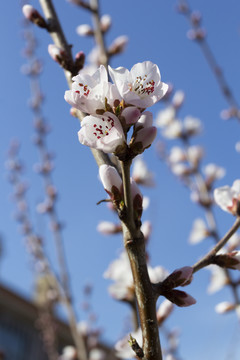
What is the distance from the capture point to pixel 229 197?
1012 mm

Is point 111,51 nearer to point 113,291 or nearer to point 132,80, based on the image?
point 113,291

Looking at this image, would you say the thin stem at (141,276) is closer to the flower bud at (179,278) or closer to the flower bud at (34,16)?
the flower bud at (179,278)

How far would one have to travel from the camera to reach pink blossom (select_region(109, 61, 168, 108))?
2.24 feet

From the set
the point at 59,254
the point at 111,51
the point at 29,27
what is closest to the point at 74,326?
the point at 59,254

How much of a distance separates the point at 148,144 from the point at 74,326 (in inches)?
81.7

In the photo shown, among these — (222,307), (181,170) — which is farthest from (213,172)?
(222,307)

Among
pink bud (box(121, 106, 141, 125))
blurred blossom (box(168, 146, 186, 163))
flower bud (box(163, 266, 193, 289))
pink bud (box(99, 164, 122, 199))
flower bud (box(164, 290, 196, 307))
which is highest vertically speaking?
blurred blossom (box(168, 146, 186, 163))

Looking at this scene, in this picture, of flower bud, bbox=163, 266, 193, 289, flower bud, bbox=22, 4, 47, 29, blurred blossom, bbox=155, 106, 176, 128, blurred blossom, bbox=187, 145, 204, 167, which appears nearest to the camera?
flower bud, bbox=163, 266, 193, 289

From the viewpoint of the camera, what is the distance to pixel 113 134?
2.12 feet

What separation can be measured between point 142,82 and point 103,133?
148 mm

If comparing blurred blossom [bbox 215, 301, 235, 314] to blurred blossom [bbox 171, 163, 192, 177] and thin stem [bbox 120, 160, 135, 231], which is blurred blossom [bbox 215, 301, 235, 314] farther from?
blurred blossom [bbox 171, 163, 192, 177]

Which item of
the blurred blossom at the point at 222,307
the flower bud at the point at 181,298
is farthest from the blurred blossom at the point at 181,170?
the flower bud at the point at 181,298

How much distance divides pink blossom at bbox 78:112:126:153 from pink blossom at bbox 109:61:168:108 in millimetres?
53

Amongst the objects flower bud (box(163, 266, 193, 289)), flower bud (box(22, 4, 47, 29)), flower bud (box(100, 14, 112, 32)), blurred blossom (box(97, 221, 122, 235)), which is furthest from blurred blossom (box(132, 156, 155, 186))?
flower bud (box(163, 266, 193, 289))
